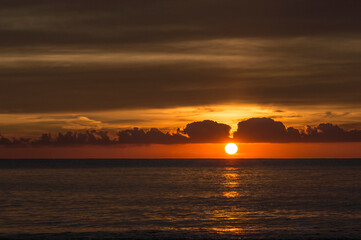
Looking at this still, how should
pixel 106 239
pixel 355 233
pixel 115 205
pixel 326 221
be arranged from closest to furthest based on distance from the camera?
pixel 106 239
pixel 355 233
pixel 326 221
pixel 115 205

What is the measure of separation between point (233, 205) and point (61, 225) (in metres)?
25.8

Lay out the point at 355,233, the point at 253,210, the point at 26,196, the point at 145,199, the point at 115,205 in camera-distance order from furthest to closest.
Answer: the point at 26,196
the point at 145,199
the point at 115,205
the point at 253,210
the point at 355,233

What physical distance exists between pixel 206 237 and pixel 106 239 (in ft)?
26.0

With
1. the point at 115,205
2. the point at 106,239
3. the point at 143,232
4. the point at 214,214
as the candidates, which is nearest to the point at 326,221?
the point at 214,214

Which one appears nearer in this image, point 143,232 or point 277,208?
point 143,232

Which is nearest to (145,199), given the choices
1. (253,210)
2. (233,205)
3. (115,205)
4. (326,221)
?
(115,205)

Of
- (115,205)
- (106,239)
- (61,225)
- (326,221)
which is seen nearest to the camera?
(106,239)

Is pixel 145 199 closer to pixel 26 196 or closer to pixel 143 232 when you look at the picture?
pixel 26 196

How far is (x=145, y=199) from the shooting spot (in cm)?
7275

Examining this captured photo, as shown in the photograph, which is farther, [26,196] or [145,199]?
[26,196]

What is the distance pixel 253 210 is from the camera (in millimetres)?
59344

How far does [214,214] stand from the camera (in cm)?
5512

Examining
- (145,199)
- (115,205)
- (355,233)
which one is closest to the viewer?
(355,233)

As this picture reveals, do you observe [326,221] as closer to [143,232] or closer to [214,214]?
[214,214]
